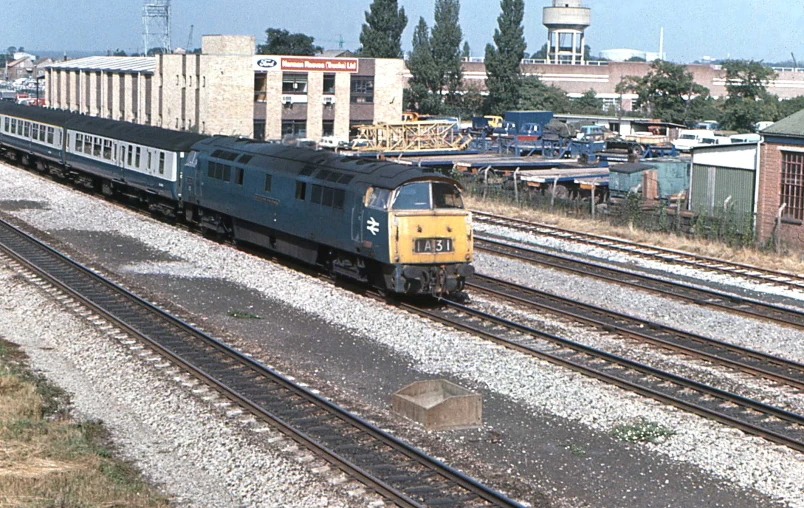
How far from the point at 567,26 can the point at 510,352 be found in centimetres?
11227

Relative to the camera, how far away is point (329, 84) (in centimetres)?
6825

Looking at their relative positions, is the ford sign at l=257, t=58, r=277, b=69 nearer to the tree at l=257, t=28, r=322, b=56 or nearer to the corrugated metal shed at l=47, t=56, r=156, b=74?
the corrugated metal shed at l=47, t=56, r=156, b=74

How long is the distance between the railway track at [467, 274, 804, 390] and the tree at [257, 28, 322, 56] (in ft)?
355

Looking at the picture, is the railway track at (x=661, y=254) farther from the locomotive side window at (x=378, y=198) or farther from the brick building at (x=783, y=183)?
the locomotive side window at (x=378, y=198)

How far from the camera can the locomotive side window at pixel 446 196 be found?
1980cm

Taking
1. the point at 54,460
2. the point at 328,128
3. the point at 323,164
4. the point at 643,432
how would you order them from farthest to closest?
the point at 328,128
the point at 323,164
the point at 643,432
the point at 54,460

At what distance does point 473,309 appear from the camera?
19.5 m

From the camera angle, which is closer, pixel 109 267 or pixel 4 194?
pixel 109 267

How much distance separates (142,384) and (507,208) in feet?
78.6

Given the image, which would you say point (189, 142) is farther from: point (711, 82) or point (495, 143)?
point (711, 82)

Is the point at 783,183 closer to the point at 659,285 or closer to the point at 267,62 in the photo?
the point at 659,285

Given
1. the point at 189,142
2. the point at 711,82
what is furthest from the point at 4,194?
the point at 711,82

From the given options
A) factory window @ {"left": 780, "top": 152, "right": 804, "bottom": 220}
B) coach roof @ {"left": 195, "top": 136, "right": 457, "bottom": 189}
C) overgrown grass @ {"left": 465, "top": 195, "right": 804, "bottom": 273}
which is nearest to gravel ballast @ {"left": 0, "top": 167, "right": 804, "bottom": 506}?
coach roof @ {"left": 195, "top": 136, "right": 457, "bottom": 189}

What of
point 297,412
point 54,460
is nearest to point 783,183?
point 297,412
